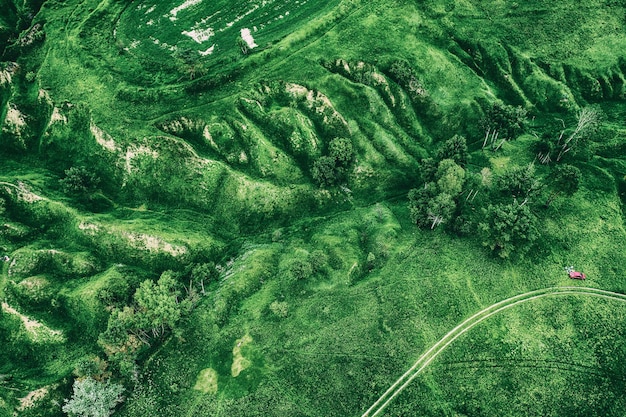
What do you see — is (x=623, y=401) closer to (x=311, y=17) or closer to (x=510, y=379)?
(x=510, y=379)

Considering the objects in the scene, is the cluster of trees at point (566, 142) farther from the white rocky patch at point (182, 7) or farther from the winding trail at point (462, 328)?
the white rocky patch at point (182, 7)

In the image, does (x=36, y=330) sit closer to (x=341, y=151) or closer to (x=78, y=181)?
(x=78, y=181)

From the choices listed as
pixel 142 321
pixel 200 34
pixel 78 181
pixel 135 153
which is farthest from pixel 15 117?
pixel 142 321

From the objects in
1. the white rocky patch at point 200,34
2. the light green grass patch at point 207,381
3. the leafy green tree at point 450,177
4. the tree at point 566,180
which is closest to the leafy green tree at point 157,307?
the light green grass patch at point 207,381

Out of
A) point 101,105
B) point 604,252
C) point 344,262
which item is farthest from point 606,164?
point 101,105

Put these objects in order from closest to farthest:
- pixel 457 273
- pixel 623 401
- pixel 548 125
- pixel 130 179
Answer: pixel 623 401
pixel 457 273
pixel 130 179
pixel 548 125

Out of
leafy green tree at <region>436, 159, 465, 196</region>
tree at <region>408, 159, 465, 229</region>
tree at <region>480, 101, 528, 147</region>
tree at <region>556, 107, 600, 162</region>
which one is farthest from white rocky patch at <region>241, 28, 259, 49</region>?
tree at <region>556, 107, 600, 162</region>

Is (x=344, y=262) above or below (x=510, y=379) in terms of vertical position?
above
